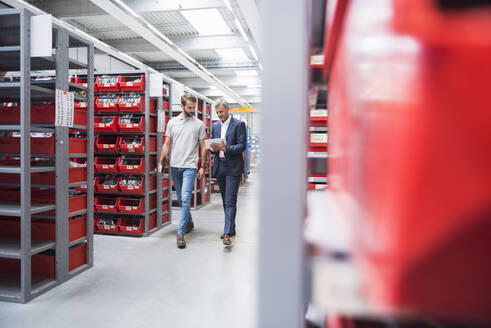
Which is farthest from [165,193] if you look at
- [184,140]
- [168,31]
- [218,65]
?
[218,65]

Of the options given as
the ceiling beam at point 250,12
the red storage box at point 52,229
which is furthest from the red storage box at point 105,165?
the ceiling beam at point 250,12

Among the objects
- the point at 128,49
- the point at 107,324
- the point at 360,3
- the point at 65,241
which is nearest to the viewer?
the point at 360,3

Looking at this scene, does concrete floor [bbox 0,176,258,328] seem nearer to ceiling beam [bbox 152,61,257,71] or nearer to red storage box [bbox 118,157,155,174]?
red storage box [bbox 118,157,155,174]

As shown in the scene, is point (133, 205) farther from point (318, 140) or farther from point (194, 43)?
point (194, 43)

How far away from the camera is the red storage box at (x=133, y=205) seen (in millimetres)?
4559

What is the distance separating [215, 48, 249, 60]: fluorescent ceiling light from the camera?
30.8ft

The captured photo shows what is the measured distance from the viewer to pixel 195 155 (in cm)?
428

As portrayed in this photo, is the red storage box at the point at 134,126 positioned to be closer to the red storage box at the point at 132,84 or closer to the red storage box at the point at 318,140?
the red storage box at the point at 132,84

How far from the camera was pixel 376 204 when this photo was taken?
0.35 meters

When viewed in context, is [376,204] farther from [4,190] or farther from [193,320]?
[4,190]

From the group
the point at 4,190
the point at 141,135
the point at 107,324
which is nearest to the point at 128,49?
the point at 141,135

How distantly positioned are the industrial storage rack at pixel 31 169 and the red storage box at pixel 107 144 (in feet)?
4.45

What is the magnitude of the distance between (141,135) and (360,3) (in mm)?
4692

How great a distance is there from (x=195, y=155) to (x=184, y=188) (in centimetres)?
45
